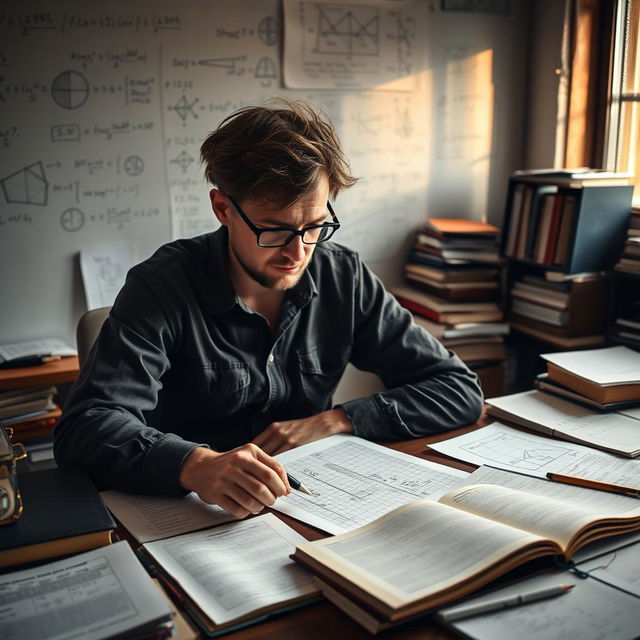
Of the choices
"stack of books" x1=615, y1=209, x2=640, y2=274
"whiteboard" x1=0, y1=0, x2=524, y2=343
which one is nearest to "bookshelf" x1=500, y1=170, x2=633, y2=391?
"stack of books" x1=615, y1=209, x2=640, y2=274

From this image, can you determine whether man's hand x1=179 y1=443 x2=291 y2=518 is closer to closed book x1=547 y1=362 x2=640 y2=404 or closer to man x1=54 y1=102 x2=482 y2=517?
man x1=54 y1=102 x2=482 y2=517

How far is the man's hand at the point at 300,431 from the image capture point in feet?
4.51

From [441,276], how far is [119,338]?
1734 mm

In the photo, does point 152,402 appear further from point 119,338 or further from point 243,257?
point 243,257

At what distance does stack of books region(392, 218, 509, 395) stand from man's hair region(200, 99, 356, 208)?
4.57 feet

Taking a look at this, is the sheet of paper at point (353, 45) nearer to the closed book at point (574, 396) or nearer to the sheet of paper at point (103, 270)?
the sheet of paper at point (103, 270)

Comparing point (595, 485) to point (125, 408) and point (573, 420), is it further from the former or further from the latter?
point (125, 408)

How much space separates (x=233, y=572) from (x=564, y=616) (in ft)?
1.29

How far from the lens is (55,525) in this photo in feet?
3.12

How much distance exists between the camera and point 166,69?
8.38 ft

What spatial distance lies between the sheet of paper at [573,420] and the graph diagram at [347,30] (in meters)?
1.74

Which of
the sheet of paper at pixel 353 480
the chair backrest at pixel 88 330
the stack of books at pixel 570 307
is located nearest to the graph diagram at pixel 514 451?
the sheet of paper at pixel 353 480

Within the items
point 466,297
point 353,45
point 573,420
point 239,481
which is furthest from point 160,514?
point 353,45

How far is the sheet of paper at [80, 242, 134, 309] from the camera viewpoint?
2533mm
